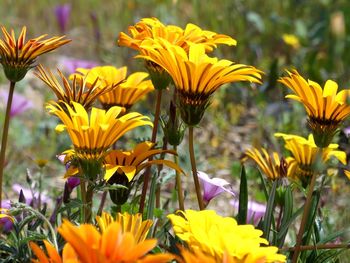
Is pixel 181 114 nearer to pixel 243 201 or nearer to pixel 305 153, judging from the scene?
pixel 243 201

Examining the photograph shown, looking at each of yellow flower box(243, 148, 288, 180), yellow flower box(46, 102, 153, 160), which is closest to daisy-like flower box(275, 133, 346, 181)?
yellow flower box(243, 148, 288, 180)

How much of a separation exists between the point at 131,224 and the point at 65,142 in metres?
1.86

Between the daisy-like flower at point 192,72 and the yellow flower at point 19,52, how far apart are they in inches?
9.7

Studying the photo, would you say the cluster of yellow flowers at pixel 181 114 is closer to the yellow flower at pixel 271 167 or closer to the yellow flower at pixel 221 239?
the yellow flower at pixel 221 239

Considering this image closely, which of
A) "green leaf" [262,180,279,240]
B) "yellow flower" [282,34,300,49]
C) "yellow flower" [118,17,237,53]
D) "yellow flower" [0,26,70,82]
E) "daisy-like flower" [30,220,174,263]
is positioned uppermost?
"yellow flower" [282,34,300,49]

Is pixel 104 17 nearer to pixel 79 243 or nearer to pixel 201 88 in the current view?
pixel 201 88

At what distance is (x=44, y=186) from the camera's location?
3014 mm

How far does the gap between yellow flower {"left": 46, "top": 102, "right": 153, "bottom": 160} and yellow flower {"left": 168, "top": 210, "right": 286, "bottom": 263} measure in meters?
0.24

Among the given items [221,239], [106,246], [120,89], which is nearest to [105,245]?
[106,246]

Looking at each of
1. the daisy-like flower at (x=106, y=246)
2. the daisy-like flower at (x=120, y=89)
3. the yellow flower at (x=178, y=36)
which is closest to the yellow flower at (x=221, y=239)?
the daisy-like flower at (x=106, y=246)

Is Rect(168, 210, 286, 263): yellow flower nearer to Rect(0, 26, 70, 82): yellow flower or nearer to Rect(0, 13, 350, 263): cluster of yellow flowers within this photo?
Rect(0, 13, 350, 263): cluster of yellow flowers

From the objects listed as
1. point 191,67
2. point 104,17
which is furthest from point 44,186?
point 104,17

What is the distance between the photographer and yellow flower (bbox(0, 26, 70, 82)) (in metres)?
1.69

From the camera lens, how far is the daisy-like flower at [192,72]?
1537mm
